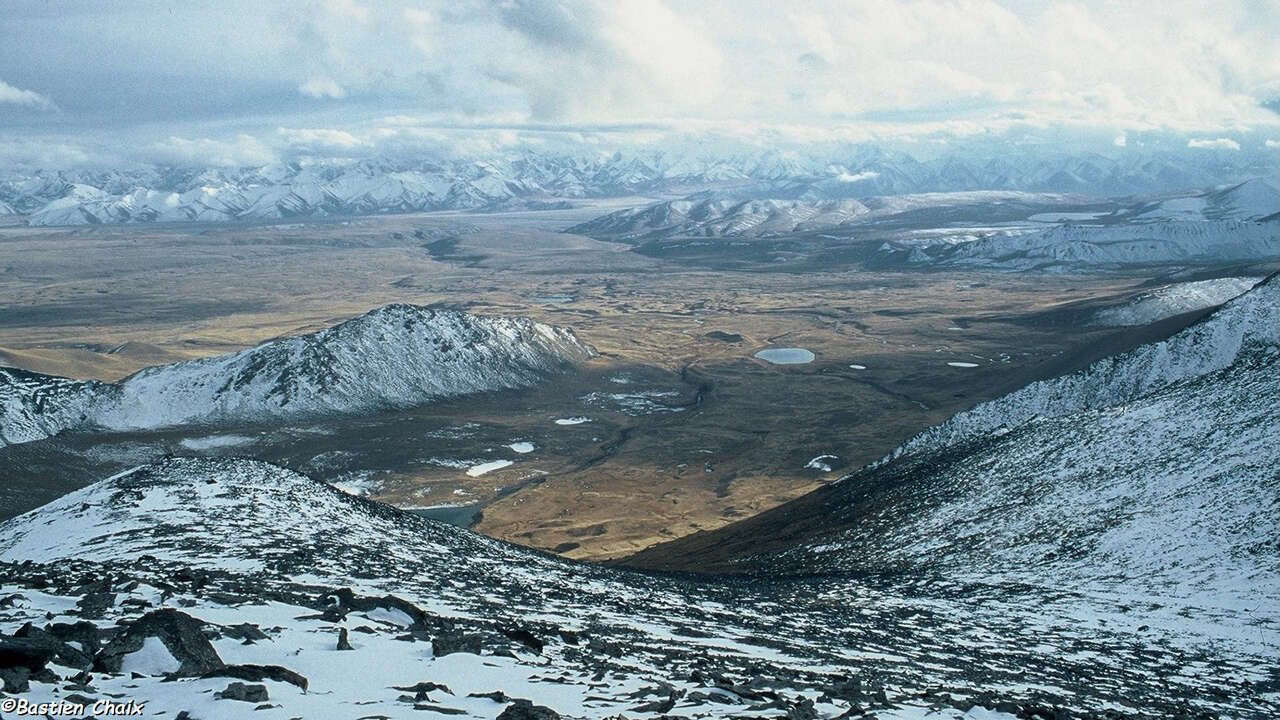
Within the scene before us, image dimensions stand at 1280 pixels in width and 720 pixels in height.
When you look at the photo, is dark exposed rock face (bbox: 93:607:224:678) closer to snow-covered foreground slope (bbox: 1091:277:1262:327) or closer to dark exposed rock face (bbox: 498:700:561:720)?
dark exposed rock face (bbox: 498:700:561:720)

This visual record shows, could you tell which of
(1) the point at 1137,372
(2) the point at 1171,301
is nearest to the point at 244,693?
(1) the point at 1137,372

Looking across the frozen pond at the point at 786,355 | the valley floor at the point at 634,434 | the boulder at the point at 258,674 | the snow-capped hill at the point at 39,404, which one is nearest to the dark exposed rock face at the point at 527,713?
the boulder at the point at 258,674

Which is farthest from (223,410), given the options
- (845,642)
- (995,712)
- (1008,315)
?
(1008,315)

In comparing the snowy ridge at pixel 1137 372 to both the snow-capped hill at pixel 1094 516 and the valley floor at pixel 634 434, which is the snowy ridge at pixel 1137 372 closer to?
the snow-capped hill at pixel 1094 516

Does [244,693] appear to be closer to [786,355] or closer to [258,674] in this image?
[258,674]

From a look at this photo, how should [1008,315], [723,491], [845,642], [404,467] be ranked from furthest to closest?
1. [1008,315]
2. [404,467]
3. [723,491]
4. [845,642]

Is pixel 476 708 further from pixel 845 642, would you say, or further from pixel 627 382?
pixel 627 382
